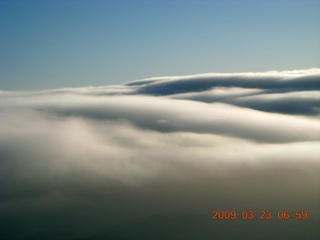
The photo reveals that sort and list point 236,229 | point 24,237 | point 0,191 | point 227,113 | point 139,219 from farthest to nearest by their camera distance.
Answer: point 227,113
point 0,191
point 139,219
point 24,237
point 236,229

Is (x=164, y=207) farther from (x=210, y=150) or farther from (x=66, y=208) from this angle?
(x=210, y=150)

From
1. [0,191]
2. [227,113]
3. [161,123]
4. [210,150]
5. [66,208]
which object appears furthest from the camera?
[227,113]

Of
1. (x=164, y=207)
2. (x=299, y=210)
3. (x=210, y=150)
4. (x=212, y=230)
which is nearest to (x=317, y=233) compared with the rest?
(x=299, y=210)

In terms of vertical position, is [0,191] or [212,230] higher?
[0,191]

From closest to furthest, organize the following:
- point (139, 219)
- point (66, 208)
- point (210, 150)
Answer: point (139, 219)
point (66, 208)
point (210, 150)

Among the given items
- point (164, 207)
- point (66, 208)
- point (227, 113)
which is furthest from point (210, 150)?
point (227, 113)

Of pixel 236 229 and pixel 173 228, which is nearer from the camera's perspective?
pixel 236 229

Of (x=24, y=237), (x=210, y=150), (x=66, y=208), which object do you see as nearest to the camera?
(x=24, y=237)

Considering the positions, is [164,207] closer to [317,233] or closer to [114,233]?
[114,233]

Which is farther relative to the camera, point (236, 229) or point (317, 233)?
point (236, 229)
